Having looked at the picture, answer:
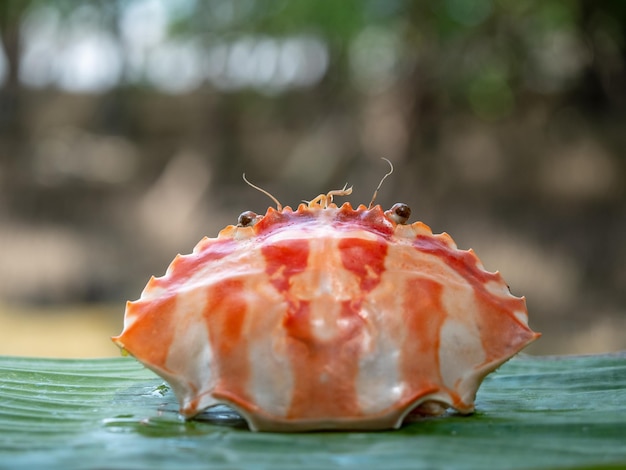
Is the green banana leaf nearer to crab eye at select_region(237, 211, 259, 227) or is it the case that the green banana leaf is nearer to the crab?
the crab

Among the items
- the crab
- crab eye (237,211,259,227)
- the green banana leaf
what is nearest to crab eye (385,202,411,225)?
the crab

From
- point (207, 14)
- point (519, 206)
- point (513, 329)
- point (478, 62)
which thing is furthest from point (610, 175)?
point (513, 329)

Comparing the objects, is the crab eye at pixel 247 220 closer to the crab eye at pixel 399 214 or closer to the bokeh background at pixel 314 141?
the crab eye at pixel 399 214

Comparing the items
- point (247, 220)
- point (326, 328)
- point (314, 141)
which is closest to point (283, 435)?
point (326, 328)

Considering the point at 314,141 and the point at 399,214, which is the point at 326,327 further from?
the point at 314,141

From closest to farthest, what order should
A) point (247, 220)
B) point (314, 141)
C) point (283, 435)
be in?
1. point (283, 435)
2. point (247, 220)
3. point (314, 141)

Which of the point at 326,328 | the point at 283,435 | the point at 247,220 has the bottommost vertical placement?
the point at 283,435

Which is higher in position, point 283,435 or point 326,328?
point 326,328
